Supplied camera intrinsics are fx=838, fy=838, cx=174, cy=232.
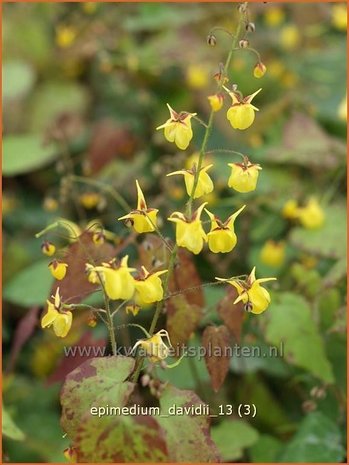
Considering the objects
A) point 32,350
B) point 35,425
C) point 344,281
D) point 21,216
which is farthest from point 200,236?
point 21,216

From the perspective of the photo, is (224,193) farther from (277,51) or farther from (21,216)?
(277,51)

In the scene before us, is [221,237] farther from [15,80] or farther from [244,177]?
[15,80]

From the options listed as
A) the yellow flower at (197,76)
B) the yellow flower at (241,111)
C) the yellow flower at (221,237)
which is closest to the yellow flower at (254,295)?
the yellow flower at (221,237)

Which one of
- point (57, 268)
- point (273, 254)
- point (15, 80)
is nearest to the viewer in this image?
point (57, 268)

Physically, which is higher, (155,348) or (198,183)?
(198,183)

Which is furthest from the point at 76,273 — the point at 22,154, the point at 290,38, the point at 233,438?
the point at 290,38

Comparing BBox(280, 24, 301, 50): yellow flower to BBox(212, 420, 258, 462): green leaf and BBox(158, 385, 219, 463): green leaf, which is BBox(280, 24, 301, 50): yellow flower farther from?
BBox(158, 385, 219, 463): green leaf
